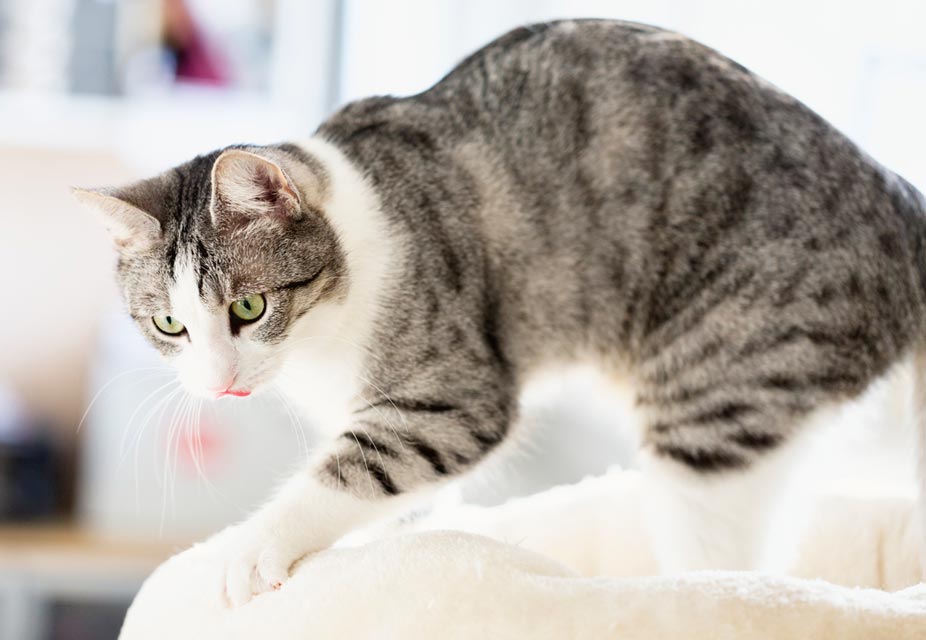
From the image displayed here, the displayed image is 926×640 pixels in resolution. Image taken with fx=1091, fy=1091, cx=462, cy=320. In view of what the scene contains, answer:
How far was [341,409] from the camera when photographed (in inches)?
51.6

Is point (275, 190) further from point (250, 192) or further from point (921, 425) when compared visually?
point (921, 425)

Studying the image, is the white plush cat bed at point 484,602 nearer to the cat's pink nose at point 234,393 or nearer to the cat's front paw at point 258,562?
the cat's front paw at point 258,562

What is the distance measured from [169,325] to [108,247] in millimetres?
2092

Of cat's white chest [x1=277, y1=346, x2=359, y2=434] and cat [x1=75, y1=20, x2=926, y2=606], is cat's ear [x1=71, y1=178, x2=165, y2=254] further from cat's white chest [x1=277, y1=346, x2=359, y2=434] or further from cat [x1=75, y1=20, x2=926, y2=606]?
cat's white chest [x1=277, y1=346, x2=359, y2=434]

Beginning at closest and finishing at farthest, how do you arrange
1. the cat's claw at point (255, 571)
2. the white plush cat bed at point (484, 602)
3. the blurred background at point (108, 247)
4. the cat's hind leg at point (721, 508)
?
1. the white plush cat bed at point (484, 602)
2. the cat's claw at point (255, 571)
3. the cat's hind leg at point (721, 508)
4. the blurred background at point (108, 247)

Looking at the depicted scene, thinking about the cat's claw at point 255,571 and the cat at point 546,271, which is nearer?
the cat's claw at point 255,571

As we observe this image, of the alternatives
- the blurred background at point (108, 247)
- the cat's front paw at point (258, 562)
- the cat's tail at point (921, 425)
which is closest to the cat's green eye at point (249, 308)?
the cat's front paw at point (258, 562)

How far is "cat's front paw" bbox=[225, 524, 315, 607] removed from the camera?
1.08m

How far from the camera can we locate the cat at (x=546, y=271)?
1187 millimetres

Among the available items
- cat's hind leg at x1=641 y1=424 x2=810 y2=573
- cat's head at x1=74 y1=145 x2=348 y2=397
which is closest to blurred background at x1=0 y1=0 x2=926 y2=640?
cat's hind leg at x1=641 y1=424 x2=810 y2=573

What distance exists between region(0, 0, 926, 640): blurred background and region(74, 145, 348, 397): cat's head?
118 centimetres

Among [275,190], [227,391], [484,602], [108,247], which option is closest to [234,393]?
[227,391]

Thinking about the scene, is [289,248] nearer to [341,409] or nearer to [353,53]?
[341,409]

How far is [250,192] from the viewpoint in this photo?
3.75 ft
